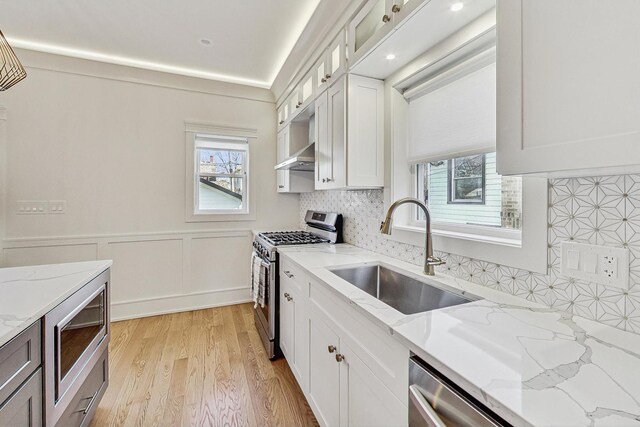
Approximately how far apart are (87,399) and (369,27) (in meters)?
2.59

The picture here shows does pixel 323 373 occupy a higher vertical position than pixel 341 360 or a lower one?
lower

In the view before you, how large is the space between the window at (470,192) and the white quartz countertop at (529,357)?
16.4 inches

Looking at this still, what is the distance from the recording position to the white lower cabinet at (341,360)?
0.90 meters

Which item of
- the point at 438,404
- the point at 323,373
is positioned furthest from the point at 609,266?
the point at 323,373

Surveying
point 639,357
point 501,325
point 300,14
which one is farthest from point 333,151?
point 639,357

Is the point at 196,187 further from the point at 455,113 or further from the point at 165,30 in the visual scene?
the point at 455,113

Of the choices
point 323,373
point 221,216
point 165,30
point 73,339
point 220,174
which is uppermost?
point 165,30

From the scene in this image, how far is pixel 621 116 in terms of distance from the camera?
58 cm

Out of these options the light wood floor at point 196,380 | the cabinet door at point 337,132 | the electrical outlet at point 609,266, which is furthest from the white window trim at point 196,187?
the electrical outlet at point 609,266

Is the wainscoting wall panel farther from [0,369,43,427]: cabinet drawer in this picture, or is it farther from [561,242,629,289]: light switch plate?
[561,242,629,289]: light switch plate

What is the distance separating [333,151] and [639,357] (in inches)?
67.0

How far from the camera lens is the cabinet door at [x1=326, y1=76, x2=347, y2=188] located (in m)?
1.85

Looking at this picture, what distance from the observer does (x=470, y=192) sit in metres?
1.51

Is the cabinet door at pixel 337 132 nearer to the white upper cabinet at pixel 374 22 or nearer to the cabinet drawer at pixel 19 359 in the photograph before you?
the white upper cabinet at pixel 374 22
